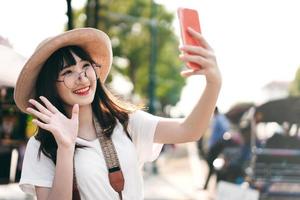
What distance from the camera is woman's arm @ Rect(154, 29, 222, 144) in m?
2.18

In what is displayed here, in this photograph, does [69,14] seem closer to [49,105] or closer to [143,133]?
[143,133]

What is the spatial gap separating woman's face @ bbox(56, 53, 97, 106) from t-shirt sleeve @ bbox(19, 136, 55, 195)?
228 millimetres

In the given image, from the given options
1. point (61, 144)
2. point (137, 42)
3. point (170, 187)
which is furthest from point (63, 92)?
point (137, 42)

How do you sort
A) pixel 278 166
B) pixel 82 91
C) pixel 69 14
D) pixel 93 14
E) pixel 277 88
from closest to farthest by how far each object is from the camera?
pixel 82 91 → pixel 69 14 → pixel 278 166 → pixel 93 14 → pixel 277 88

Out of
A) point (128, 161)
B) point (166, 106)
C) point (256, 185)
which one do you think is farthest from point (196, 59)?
point (166, 106)

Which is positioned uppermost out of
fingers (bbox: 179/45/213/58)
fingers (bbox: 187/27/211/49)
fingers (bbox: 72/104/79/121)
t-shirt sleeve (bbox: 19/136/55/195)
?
fingers (bbox: 187/27/211/49)

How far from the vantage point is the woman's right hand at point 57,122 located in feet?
7.22

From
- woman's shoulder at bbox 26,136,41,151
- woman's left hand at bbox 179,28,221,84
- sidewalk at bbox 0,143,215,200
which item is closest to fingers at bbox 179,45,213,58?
woman's left hand at bbox 179,28,221,84

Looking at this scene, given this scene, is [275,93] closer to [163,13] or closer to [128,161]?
[163,13]

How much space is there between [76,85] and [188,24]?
519 mm

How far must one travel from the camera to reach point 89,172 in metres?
2.27

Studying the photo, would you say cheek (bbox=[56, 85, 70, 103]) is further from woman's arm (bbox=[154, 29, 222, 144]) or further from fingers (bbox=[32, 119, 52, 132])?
woman's arm (bbox=[154, 29, 222, 144])

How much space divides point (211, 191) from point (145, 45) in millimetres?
29286

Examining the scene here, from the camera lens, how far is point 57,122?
7.35ft
